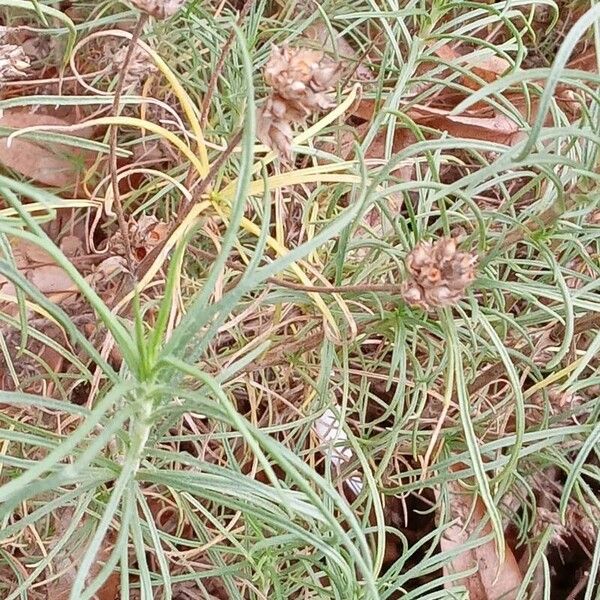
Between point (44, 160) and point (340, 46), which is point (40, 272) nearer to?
point (44, 160)

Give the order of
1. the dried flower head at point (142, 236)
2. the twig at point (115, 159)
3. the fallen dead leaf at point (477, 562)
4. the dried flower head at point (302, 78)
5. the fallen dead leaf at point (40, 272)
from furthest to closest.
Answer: the fallen dead leaf at point (477, 562), the fallen dead leaf at point (40, 272), the dried flower head at point (142, 236), the twig at point (115, 159), the dried flower head at point (302, 78)

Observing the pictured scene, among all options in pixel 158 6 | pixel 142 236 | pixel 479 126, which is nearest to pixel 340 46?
pixel 479 126

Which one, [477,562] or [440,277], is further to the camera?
[477,562]

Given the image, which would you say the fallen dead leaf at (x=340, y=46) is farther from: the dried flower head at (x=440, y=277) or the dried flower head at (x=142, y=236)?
the dried flower head at (x=440, y=277)

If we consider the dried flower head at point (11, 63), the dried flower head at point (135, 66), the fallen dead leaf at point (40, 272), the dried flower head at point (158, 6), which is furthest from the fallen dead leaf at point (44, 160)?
the dried flower head at point (158, 6)

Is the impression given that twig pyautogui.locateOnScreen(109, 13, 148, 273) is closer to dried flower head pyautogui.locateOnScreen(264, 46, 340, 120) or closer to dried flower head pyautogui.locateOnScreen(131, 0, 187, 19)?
dried flower head pyautogui.locateOnScreen(131, 0, 187, 19)
